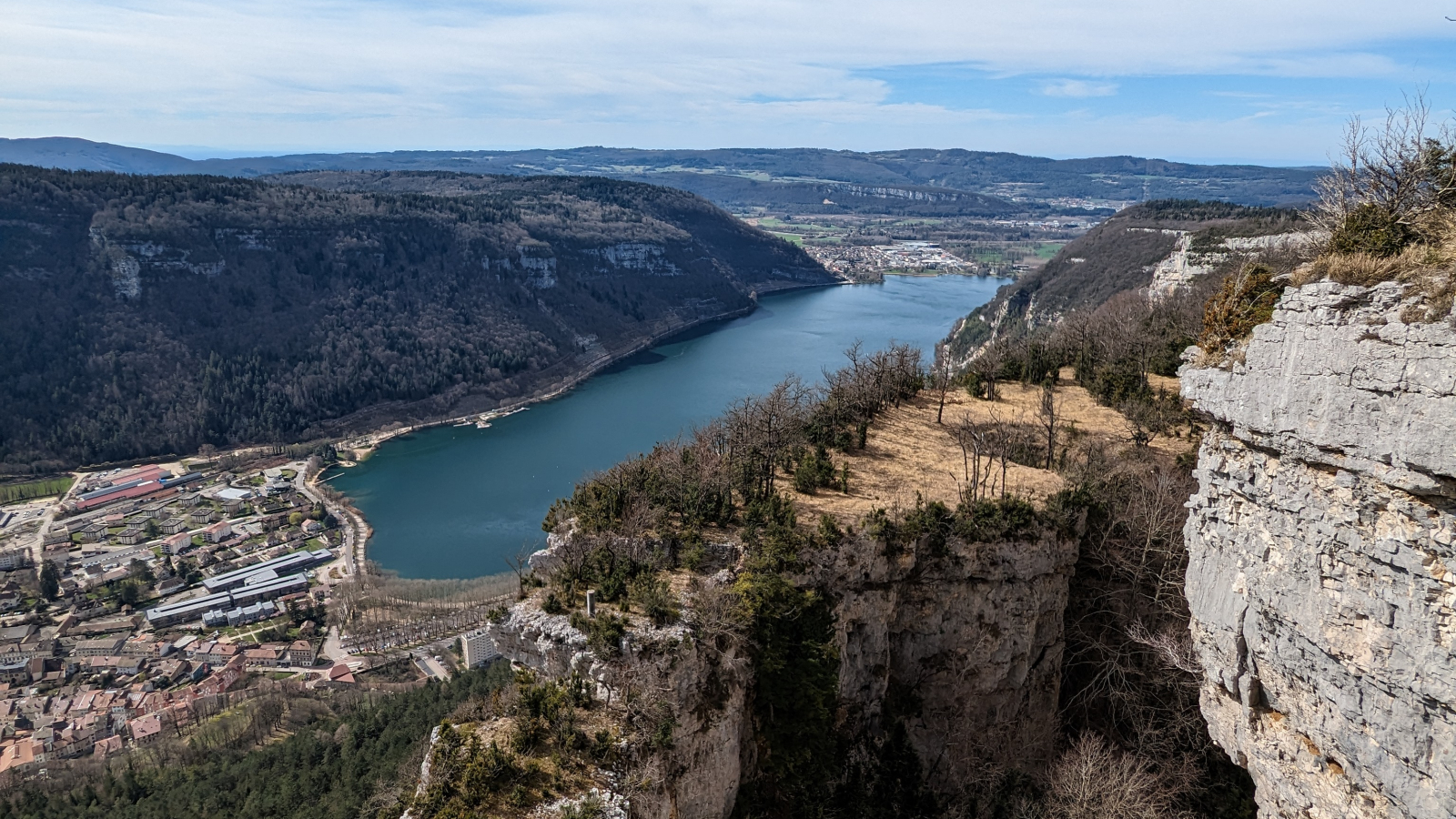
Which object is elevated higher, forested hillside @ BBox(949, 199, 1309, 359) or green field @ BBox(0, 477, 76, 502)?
forested hillside @ BBox(949, 199, 1309, 359)

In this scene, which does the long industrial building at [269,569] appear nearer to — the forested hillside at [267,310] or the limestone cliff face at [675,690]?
the forested hillside at [267,310]

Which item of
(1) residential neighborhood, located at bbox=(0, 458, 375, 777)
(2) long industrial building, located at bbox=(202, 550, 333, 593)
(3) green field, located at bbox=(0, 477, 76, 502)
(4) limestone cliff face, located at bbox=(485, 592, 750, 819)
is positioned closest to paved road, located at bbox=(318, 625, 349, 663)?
(1) residential neighborhood, located at bbox=(0, 458, 375, 777)

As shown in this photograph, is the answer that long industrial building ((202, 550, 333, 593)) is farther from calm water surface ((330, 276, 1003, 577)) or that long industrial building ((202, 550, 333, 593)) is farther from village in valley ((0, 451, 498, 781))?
calm water surface ((330, 276, 1003, 577))

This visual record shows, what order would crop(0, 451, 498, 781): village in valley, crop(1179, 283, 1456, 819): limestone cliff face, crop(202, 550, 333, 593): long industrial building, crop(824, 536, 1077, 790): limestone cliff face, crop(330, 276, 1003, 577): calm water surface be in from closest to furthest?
crop(1179, 283, 1456, 819): limestone cliff face
crop(824, 536, 1077, 790): limestone cliff face
crop(0, 451, 498, 781): village in valley
crop(202, 550, 333, 593): long industrial building
crop(330, 276, 1003, 577): calm water surface

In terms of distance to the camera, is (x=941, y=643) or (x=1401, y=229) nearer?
(x=1401, y=229)

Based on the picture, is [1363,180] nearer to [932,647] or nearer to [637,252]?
[932,647]

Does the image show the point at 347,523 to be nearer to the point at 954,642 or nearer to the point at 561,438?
the point at 561,438

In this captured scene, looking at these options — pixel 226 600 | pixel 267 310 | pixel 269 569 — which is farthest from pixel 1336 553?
pixel 267 310
